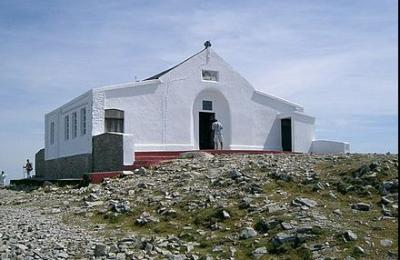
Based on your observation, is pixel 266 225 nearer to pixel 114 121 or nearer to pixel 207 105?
pixel 114 121

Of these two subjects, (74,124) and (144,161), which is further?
(74,124)

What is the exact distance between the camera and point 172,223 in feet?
43.4

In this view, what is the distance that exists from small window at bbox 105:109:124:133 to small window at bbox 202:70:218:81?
218 inches

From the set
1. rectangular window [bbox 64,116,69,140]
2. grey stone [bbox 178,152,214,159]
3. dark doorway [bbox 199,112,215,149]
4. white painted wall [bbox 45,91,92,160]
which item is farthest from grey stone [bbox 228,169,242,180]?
rectangular window [bbox 64,116,69,140]

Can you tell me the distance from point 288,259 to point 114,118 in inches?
730

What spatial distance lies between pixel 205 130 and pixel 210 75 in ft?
10.0

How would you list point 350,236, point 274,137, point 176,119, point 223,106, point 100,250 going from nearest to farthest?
point 350,236
point 100,250
point 176,119
point 223,106
point 274,137

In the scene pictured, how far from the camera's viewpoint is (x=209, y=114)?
3116 cm

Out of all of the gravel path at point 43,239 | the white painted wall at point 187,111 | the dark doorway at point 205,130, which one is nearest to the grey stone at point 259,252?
the gravel path at point 43,239

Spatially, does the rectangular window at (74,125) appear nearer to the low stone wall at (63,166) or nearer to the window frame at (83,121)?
the window frame at (83,121)

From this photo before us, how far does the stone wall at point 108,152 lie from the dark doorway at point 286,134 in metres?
11.6

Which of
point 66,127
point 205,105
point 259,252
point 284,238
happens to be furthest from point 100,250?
point 66,127

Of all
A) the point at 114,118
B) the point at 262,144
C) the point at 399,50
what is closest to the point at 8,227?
the point at 399,50

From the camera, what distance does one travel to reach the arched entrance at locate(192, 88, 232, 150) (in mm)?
30672
